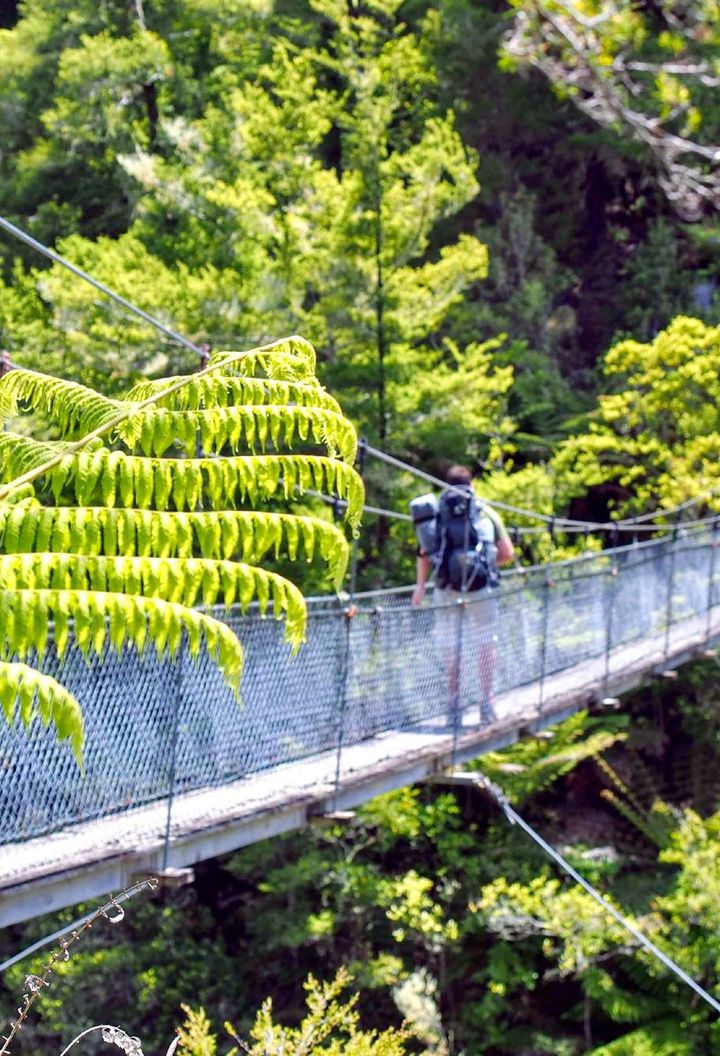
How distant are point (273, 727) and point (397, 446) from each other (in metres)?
6.78

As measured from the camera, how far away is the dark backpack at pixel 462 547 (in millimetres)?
4691

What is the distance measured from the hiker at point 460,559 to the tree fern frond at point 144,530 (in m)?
2.65

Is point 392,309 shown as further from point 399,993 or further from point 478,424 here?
point 399,993

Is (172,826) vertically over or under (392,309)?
under

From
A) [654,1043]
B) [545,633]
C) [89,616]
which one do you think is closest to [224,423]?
[89,616]

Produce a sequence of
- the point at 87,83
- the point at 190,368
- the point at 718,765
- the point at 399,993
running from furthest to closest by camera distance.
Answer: the point at 87,83, the point at 718,765, the point at 190,368, the point at 399,993

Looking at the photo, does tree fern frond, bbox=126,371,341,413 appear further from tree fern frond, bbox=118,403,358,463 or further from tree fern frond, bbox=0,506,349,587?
tree fern frond, bbox=0,506,349,587

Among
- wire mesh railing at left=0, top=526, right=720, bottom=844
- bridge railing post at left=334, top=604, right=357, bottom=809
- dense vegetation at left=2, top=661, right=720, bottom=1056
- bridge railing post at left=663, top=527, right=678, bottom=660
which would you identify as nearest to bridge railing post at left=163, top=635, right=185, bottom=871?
wire mesh railing at left=0, top=526, right=720, bottom=844

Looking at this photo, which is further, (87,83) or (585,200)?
(585,200)

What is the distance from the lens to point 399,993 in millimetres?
9500

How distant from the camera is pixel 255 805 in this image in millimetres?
3662

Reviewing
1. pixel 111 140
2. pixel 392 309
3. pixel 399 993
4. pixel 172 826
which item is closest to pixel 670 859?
pixel 399 993

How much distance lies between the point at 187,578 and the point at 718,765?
1052cm

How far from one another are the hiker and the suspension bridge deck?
23 centimetres
